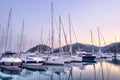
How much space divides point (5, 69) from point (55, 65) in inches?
555

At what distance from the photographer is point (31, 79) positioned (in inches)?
845

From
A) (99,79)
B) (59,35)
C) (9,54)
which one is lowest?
(99,79)

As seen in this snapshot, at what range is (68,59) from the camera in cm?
4959

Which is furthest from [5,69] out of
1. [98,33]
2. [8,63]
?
[98,33]

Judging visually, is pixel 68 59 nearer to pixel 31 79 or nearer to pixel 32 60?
pixel 32 60

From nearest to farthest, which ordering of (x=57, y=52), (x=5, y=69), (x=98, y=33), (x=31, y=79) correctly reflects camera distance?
(x=31, y=79) → (x=5, y=69) → (x=57, y=52) → (x=98, y=33)

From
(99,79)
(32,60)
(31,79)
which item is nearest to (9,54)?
(32,60)

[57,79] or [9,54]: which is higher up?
[9,54]

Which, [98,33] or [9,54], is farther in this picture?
[98,33]

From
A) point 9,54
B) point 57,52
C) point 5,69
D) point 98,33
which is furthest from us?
point 98,33

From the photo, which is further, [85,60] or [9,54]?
[85,60]

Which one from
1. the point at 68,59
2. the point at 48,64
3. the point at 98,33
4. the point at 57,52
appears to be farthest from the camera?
the point at 98,33

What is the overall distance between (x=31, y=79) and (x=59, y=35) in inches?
1215

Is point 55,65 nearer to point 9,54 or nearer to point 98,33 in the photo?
point 9,54
